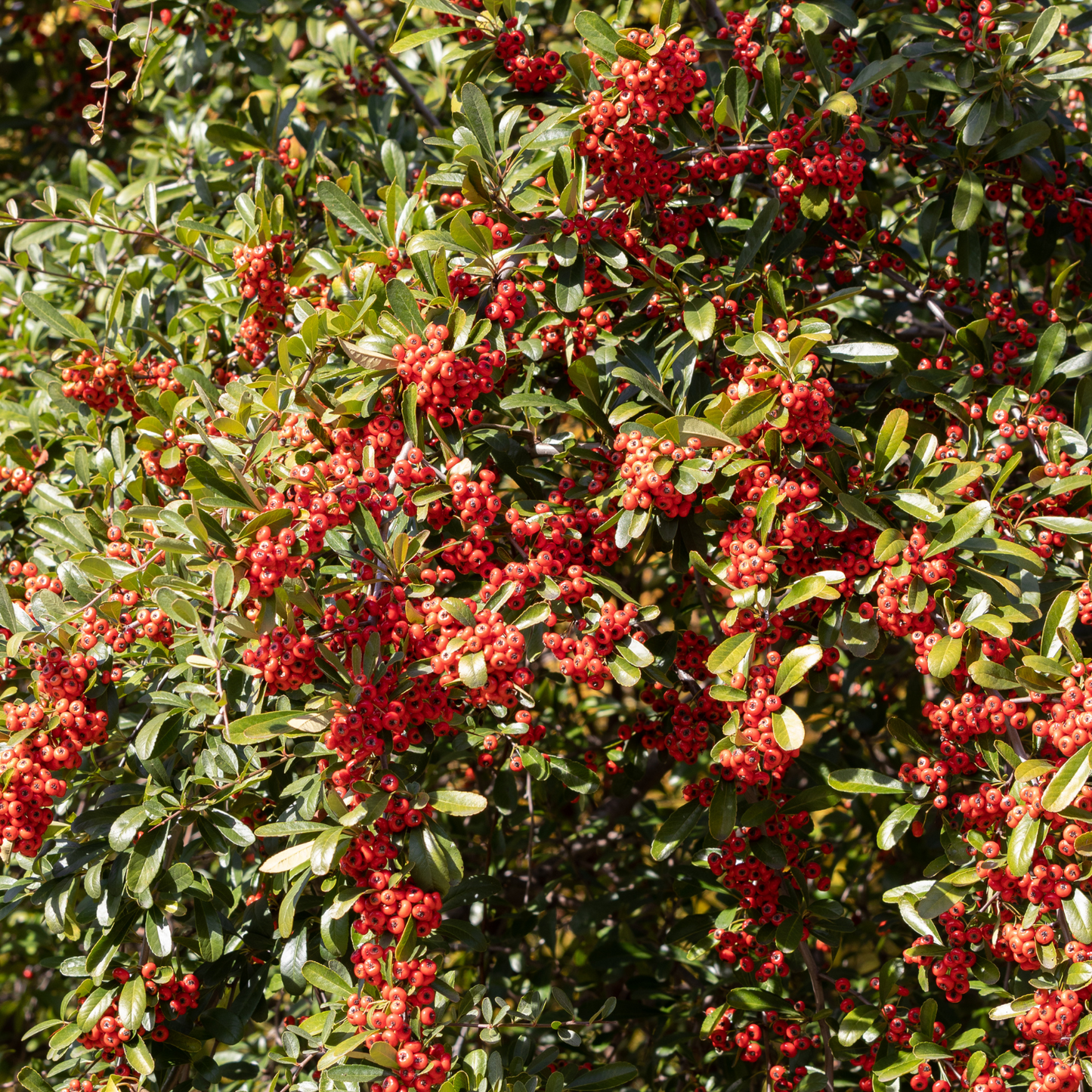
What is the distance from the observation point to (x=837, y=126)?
2967 mm

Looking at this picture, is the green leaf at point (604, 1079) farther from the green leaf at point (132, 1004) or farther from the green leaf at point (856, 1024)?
the green leaf at point (132, 1004)

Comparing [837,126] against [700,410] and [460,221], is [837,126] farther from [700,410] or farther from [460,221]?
[460,221]

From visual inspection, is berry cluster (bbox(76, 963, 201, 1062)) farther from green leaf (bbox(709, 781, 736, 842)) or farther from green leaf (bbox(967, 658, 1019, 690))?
green leaf (bbox(967, 658, 1019, 690))

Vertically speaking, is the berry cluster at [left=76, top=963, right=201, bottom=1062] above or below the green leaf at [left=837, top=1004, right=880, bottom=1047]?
above

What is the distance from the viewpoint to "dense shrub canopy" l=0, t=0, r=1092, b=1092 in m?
2.38

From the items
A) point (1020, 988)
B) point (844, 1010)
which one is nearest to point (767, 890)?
point (844, 1010)

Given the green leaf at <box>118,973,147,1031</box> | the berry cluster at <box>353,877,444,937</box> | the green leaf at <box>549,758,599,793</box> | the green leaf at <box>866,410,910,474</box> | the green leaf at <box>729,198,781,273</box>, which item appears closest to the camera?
the berry cluster at <box>353,877,444,937</box>

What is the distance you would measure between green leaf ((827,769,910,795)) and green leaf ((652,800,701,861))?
0.40 metres

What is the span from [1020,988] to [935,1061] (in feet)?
1.00

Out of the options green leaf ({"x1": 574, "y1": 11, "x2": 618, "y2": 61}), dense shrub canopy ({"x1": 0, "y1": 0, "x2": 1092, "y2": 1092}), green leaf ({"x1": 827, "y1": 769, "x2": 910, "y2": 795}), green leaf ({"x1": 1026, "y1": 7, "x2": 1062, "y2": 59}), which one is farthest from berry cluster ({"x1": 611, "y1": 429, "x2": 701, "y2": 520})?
green leaf ({"x1": 1026, "y1": 7, "x2": 1062, "y2": 59})

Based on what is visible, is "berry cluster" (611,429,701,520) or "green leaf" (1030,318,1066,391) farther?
"green leaf" (1030,318,1066,391)

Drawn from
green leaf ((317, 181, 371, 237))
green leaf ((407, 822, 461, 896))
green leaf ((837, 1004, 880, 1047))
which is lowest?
green leaf ((837, 1004, 880, 1047))

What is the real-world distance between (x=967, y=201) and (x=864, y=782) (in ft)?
5.83

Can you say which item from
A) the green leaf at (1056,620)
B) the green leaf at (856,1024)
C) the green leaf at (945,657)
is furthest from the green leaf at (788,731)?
the green leaf at (856,1024)
